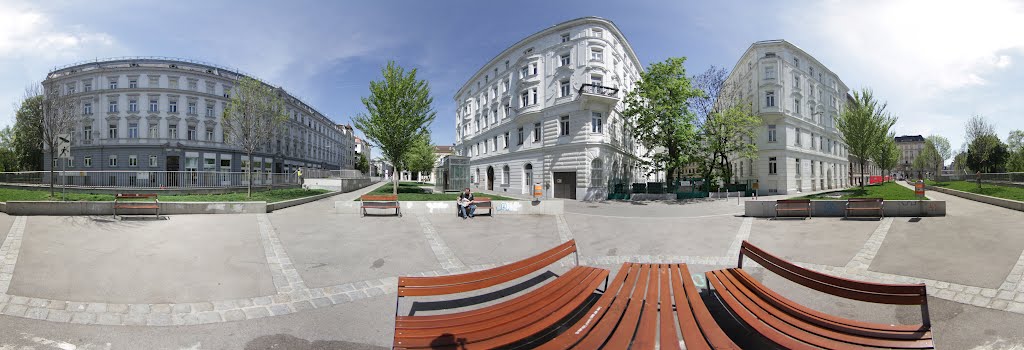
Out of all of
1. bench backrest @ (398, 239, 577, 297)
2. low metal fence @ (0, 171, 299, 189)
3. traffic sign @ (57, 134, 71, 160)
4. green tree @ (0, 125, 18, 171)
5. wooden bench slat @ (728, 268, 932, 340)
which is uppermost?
green tree @ (0, 125, 18, 171)

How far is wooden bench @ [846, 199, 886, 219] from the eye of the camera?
10.6m

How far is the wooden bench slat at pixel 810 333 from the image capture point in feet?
8.59

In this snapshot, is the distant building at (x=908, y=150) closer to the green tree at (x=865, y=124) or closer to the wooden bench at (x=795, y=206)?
the green tree at (x=865, y=124)

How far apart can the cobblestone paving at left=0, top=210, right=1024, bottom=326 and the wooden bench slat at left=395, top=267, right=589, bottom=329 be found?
84.0 inches

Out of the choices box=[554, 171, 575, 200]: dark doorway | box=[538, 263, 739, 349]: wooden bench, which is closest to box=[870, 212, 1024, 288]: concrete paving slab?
box=[538, 263, 739, 349]: wooden bench

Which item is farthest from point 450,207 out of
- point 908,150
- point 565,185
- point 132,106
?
point 908,150

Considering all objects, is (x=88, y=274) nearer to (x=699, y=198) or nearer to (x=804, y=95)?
(x=699, y=198)

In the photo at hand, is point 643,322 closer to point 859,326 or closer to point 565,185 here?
point 859,326

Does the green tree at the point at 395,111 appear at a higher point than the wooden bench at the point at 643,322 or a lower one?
higher

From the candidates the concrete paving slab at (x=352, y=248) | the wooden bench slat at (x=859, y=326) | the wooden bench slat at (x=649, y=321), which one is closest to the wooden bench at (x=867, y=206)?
the wooden bench slat at (x=859, y=326)

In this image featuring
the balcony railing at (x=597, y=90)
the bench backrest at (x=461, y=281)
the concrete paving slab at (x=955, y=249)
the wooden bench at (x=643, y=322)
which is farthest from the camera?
the balcony railing at (x=597, y=90)

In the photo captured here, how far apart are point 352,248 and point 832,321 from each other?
24.1ft

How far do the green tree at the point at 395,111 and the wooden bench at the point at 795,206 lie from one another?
17326mm

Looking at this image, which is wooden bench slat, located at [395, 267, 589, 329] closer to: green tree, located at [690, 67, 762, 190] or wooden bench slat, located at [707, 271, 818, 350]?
wooden bench slat, located at [707, 271, 818, 350]
